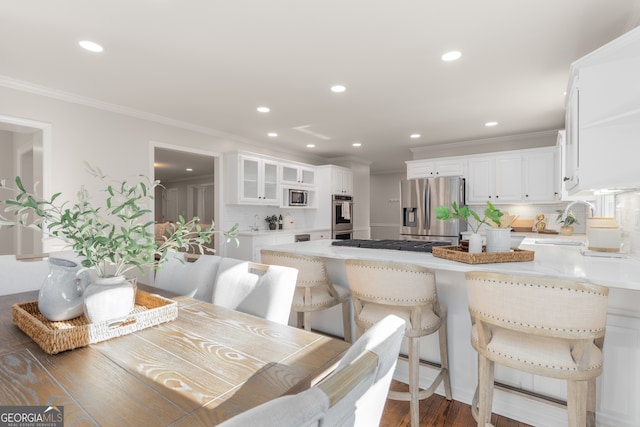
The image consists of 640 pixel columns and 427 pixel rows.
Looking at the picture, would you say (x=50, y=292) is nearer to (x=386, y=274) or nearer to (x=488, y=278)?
(x=386, y=274)

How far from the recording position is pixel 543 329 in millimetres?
1226

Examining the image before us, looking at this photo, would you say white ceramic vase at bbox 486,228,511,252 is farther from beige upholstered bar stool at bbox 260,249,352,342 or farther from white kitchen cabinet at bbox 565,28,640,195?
beige upholstered bar stool at bbox 260,249,352,342

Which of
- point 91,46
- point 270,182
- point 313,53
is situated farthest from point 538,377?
point 270,182

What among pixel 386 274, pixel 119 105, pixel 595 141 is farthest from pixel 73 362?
pixel 119 105

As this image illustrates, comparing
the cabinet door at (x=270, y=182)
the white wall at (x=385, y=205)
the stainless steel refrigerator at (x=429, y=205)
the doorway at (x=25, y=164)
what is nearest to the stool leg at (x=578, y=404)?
the doorway at (x=25, y=164)

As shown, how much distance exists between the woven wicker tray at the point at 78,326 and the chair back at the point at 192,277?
45cm

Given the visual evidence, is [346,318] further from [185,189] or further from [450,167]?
[185,189]

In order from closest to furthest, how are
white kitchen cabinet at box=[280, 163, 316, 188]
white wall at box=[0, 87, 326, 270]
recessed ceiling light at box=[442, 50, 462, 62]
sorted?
1. recessed ceiling light at box=[442, 50, 462, 62]
2. white wall at box=[0, 87, 326, 270]
3. white kitchen cabinet at box=[280, 163, 316, 188]

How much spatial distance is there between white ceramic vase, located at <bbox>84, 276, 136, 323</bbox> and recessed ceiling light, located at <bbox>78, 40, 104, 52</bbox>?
2.04m

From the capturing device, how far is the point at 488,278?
132 cm

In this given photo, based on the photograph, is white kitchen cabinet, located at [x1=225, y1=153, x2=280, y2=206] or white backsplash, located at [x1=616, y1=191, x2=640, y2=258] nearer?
white backsplash, located at [x1=616, y1=191, x2=640, y2=258]

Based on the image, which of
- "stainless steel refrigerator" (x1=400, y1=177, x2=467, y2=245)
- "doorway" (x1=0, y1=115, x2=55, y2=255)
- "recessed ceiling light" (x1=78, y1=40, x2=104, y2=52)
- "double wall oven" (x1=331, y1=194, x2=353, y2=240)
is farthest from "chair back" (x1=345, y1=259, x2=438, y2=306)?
"double wall oven" (x1=331, y1=194, x2=353, y2=240)

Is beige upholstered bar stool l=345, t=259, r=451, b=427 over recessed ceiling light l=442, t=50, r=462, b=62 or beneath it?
beneath

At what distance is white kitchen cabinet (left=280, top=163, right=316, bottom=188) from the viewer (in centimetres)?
556
